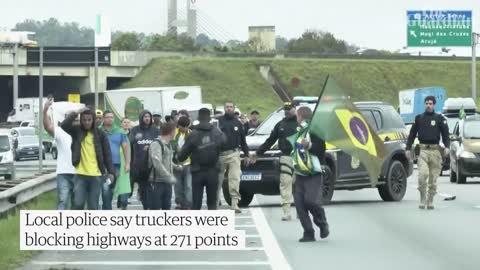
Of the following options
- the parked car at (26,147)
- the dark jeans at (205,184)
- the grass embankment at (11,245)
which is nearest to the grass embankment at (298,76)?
the parked car at (26,147)

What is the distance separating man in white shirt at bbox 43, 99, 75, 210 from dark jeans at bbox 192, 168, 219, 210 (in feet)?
7.88

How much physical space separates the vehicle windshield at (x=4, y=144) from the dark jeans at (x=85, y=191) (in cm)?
2499

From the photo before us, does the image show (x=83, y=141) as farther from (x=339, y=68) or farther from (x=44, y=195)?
(x=339, y=68)

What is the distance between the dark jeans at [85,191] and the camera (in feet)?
50.3

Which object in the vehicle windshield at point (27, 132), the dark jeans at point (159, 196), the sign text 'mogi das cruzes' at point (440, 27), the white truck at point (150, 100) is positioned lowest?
the vehicle windshield at point (27, 132)

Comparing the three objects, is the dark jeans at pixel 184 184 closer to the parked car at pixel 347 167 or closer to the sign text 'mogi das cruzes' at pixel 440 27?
the parked car at pixel 347 167

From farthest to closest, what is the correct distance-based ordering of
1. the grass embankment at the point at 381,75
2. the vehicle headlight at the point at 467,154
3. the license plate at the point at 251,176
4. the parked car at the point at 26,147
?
1. the grass embankment at the point at 381,75
2. the parked car at the point at 26,147
3. the vehicle headlight at the point at 467,154
4. the license plate at the point at 251,176

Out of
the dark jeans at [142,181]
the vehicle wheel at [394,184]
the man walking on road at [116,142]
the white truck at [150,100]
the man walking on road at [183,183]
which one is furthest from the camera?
the white truck at [150,100]

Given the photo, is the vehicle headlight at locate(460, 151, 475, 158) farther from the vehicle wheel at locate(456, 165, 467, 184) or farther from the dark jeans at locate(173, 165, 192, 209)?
the dark jeans at locate(173, 165, 192, 209)

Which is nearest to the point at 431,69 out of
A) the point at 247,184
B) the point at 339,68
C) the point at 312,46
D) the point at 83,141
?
the point at 339,68

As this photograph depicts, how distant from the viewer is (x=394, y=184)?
78.6 ft

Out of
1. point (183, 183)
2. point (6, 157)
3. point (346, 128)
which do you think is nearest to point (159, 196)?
point (183, 183)

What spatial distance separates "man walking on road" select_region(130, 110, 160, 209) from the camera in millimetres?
17797

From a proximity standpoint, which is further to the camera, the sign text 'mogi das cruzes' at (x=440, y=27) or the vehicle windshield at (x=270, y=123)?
the sign text 'mogi das cruzes' at (x=440, y=27)
